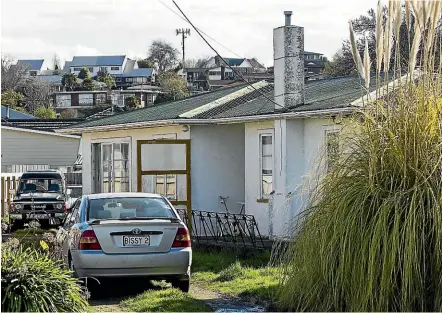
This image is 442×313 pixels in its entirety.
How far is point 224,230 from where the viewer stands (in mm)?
18141

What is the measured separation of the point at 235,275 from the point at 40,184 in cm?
1495

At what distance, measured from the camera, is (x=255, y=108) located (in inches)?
738

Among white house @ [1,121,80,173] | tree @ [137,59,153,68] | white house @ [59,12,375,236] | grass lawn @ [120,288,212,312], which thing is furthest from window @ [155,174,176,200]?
tree @ [137,59,153,68]

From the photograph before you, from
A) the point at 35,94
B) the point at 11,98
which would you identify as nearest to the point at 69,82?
the point at 35,94

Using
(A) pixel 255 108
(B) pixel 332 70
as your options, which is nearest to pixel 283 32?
(A) pixel 255 108

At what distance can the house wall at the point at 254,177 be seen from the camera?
18047mm

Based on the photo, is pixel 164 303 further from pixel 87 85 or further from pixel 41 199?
A: pixel 87 85

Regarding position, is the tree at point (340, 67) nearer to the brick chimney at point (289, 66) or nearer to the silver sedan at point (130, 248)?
the brick chimney at point (289, 66)

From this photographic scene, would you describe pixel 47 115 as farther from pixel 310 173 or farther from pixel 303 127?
pixel 310 173

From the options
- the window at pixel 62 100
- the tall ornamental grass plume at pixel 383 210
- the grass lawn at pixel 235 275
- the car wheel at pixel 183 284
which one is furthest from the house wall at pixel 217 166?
the window at pixel 62 100

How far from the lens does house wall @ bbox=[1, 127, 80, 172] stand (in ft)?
121

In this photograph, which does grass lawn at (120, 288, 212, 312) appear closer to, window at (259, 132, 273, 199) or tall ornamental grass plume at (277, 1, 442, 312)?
tall ornamental grass plume at (277, 1, 442, 312)

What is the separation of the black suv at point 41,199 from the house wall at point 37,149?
33.2 ft

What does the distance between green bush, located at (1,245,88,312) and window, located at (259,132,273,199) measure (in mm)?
10406
